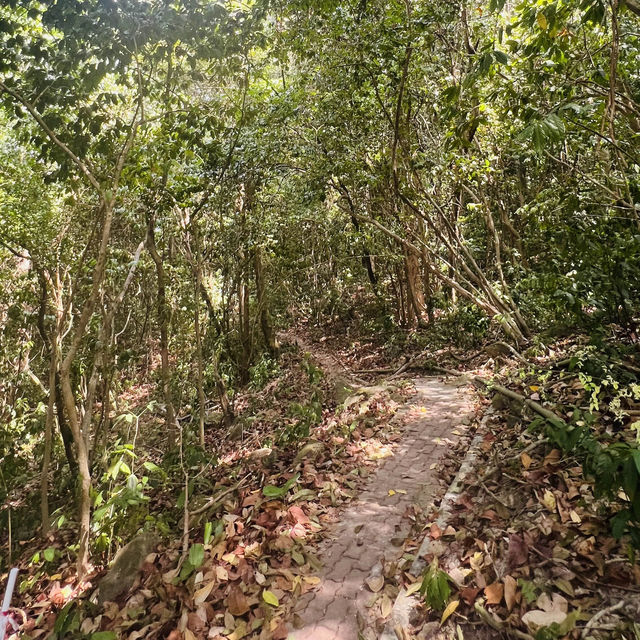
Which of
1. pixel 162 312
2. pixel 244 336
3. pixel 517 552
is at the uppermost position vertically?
pixel 162 312

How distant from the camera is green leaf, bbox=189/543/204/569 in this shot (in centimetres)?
349

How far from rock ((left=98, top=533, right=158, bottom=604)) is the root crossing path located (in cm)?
159

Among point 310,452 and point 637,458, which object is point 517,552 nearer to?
point 637,458

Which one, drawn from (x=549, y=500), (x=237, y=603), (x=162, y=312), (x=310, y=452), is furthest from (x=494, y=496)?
(x=162, y=312)

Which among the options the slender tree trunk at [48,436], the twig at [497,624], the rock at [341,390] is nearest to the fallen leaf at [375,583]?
the twig at [497,624]

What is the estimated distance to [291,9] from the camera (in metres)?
6.02

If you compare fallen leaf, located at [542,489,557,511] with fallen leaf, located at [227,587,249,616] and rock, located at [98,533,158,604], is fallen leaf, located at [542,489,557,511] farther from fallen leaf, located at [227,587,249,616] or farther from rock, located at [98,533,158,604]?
rock, located at [98,533,158,604]

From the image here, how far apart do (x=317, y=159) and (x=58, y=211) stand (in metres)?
4.69

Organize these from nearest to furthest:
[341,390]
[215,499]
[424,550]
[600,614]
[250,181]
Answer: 1. [600,614]
2. [424,550]
3. [215,499]
4. [250,181]
5. [341,390]

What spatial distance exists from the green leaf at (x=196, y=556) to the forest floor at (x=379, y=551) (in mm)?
10

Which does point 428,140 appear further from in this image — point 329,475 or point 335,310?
point 335,310

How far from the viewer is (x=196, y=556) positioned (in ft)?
11.6

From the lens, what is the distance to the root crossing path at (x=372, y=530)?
298 cm

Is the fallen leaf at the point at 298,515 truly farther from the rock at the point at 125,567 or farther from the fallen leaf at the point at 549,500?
the fallen leaf at the point at 549,500
